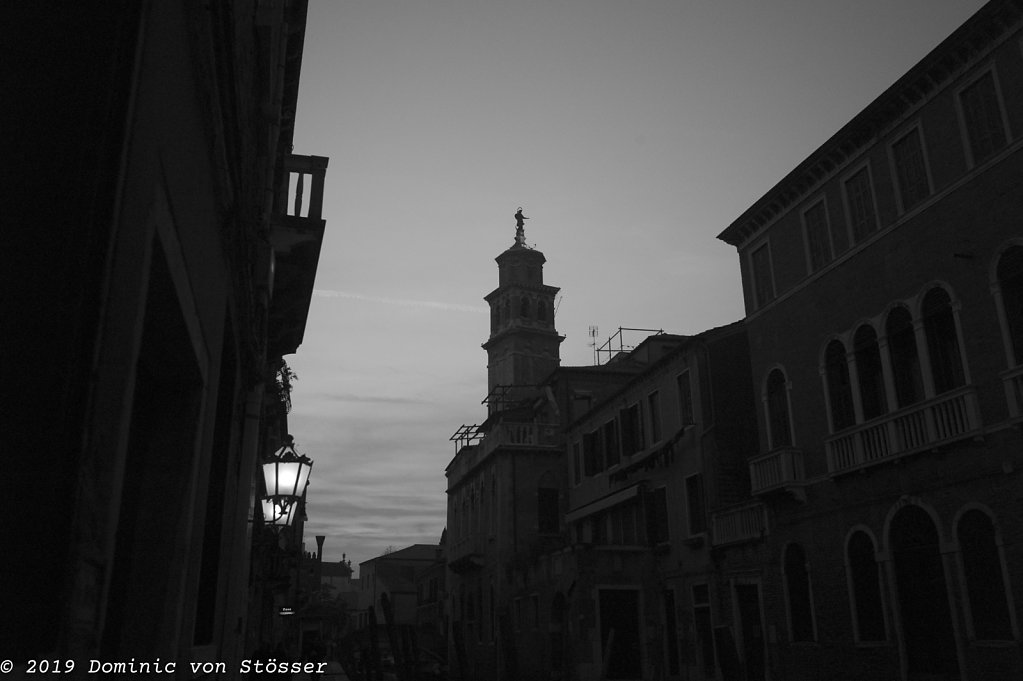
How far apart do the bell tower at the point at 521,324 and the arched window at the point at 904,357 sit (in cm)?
3768

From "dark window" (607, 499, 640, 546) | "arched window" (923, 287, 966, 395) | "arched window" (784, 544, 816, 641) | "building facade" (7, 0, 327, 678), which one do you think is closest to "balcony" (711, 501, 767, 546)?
"arched window" (784, 544, 816, 641)

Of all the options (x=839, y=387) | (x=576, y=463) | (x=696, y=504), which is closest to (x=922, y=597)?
(x=839, y=387)

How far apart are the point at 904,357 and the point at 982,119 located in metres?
4.57

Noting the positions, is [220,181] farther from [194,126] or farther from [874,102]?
[874,102]

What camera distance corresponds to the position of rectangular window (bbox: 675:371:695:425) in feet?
75.9

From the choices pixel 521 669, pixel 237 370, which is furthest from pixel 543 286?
pixel 237 370

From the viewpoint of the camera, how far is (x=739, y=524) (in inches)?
803

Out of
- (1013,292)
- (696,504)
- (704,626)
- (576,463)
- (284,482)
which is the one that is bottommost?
(704,626)

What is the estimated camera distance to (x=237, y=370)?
7098 millimetres

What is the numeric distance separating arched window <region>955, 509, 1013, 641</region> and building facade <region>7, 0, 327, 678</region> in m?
12.9

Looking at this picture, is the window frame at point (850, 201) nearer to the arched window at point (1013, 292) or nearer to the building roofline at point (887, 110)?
the building roofline at point (887, 110)

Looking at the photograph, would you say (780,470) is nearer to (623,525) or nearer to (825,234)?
(825,234)

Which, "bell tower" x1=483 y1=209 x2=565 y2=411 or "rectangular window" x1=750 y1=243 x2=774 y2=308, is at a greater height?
"bell tower" x1=483 y1=209 x2=565 y2=411

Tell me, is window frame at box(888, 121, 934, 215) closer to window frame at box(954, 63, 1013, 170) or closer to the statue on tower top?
window frame at box(954, 63, 1013, 170)
